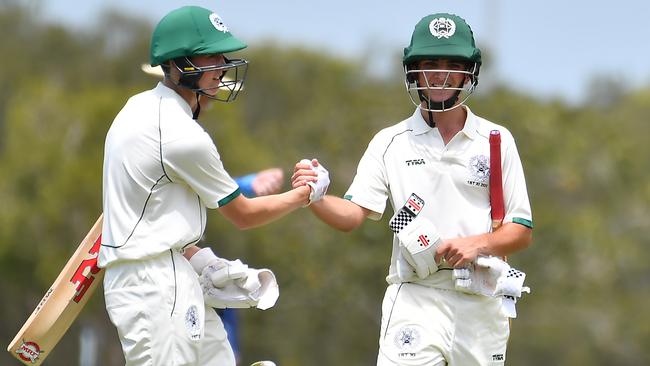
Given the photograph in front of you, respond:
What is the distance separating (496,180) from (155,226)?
1822 millimetres

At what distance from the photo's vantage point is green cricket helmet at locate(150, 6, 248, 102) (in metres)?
6.29

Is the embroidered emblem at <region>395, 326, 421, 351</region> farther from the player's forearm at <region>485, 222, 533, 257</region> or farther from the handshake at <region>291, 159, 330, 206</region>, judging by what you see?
the handshake at <region>291, 159, 330, 206</region>

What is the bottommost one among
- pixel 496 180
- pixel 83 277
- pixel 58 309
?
pixel 58 309

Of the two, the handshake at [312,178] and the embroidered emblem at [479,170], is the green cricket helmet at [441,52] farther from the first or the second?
the handshake at [312,178]

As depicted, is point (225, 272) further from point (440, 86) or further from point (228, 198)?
point (440, 86)

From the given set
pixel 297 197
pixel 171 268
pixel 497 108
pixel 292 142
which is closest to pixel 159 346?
pixel 171 268

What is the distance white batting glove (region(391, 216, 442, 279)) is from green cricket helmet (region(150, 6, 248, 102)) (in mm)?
1210

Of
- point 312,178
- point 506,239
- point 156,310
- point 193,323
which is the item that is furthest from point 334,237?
point 156,310

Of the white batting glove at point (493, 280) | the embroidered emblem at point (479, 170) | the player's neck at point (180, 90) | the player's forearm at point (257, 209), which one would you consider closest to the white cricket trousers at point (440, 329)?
the white batting glove at point (493, 280)

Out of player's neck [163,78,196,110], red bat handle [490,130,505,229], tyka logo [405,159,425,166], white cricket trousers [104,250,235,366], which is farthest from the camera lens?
tyka logo [405,159,425,166]

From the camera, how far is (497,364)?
674cm

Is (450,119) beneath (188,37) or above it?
beneath

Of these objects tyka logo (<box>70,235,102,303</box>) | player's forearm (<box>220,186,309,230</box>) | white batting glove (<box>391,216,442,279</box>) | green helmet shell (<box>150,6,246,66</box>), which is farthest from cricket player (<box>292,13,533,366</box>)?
tyka logo (<box>70,235,102,303</box>)

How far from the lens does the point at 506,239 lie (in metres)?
6.66
